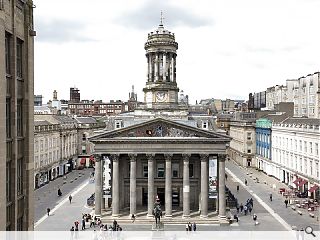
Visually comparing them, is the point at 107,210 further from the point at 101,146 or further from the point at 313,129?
the point at 313,129

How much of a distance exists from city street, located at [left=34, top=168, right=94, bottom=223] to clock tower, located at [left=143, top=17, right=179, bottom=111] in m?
19.7

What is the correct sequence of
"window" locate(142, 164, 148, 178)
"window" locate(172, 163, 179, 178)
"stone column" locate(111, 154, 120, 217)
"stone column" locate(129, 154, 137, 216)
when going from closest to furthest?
1. "stone column" locate(129, 154, 137, 216)
2. "stone column" locate(111, 154, 120, 217)
3. "window" locate(172, 163, 179, 178)
4. "window" locate(142, 164, 148, 178)

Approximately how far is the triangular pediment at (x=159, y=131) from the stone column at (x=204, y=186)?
2.77 metres

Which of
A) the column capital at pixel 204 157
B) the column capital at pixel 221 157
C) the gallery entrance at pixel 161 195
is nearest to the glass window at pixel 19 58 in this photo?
the column capital at pixel 204 157

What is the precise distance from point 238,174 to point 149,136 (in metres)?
47.2

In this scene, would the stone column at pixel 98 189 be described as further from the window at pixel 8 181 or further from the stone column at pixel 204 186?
the window at pixel 8 181

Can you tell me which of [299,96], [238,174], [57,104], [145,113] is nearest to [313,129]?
[145,113]

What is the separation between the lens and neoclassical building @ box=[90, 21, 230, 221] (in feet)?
181

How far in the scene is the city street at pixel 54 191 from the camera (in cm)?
6335

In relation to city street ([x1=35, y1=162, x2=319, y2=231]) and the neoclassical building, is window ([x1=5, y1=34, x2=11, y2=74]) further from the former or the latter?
the neoclassical building

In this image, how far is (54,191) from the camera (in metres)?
77.6

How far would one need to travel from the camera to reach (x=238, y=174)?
9862cm

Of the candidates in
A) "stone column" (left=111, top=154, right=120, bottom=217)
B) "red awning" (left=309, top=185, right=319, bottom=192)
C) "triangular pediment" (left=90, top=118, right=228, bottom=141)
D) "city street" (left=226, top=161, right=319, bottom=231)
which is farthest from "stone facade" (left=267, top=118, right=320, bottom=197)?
"stone column" (left=111, top=154, right=120, bottom=217)

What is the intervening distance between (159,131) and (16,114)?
40.3 meters
